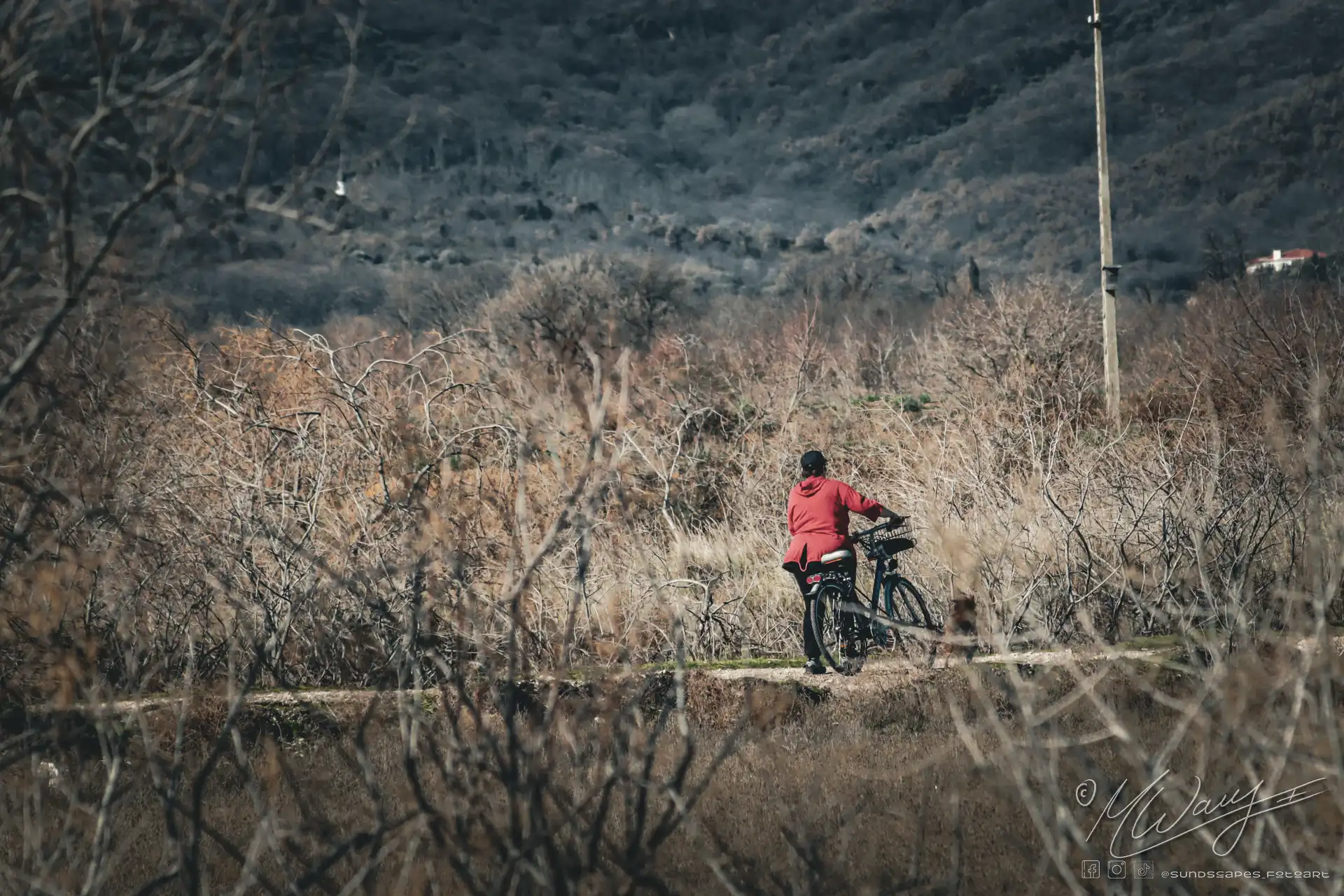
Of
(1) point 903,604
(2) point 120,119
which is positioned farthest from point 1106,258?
(2) point 120,119

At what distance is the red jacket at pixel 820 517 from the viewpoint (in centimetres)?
901

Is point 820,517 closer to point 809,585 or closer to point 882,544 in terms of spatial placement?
point 809,585

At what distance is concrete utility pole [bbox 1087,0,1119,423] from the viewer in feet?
69.1

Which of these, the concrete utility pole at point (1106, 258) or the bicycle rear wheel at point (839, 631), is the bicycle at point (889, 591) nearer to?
the bicycle rear wheel at point (839, 631)

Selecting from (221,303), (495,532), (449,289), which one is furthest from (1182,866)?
(221,303)

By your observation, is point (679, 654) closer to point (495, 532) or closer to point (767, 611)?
point (767, 611)

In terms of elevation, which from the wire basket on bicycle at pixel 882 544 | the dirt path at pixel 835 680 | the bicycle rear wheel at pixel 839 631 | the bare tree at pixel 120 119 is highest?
the bare tree at pixel 120 119

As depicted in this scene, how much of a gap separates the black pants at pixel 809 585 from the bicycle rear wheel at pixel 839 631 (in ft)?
0.22

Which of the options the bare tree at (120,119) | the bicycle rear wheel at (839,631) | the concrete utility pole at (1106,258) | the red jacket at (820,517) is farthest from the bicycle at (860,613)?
the concrete utility pole at (1106,258)

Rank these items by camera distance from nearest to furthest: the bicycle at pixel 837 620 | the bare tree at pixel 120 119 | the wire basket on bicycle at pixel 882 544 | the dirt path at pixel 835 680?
the bare tree at pixel 120 119
the dirt path at pixel 835 680
the bicycle at pixel 837 620
the wire basket on bicycle at pixel 882 544

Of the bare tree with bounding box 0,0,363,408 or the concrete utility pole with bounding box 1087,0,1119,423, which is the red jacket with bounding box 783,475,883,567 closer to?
the bare tree with bounding box 0,0,363,408

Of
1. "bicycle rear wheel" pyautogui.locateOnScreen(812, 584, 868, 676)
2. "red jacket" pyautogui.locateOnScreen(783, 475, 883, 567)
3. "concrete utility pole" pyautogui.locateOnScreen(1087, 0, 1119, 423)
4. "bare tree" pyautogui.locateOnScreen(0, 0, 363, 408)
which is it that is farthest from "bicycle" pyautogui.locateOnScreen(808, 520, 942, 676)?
"concrete utility pole" pyautogui.locateOnScreen(1087, 0, 1119, 423)

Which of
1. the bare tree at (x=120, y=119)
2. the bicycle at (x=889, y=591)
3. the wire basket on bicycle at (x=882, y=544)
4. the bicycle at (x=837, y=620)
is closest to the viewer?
the bare tree at (x=120, y=119)

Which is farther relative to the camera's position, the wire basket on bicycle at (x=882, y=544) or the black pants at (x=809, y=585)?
the wire basket on bicycle at (x=882, y=544)
